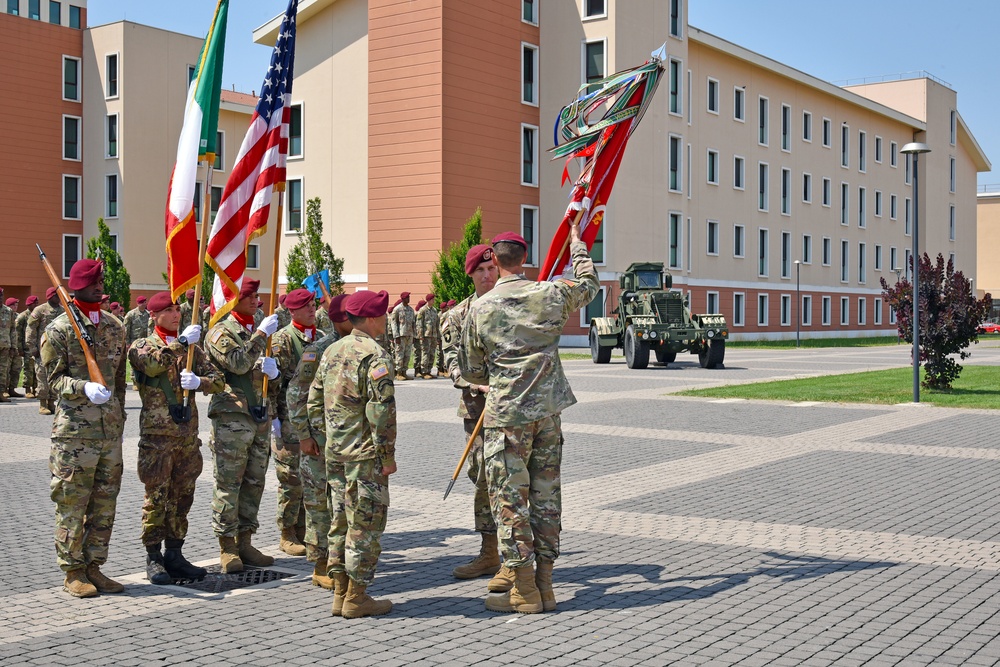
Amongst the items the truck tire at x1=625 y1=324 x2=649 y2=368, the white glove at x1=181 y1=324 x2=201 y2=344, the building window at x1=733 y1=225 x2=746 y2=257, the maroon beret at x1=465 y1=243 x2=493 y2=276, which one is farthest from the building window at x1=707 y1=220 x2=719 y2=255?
the white glove at x1=181 y1=324 x2=201 y2=344

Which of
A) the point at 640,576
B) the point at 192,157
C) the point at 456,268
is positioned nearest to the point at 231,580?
the point at 640,576

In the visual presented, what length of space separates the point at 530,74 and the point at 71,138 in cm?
2425

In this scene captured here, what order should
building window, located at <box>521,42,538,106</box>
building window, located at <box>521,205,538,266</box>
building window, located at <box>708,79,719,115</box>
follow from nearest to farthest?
1. building window, located at <box>521,42,538,106</box>
2. building window, located at <box>521,205,538,266</box>
3. building window, located at <box>708,79,719,115</box>

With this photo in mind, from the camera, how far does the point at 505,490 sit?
6605 mm

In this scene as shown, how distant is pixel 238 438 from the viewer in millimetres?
7566

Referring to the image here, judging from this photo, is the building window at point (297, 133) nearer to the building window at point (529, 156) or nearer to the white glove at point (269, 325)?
the building window at point (529, 156)

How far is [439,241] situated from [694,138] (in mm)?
16067

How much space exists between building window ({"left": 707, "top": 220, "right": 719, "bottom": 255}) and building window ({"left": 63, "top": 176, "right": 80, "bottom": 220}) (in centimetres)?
3181

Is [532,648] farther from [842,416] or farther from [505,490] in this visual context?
[842,416]

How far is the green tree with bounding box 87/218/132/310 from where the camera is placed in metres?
48.5

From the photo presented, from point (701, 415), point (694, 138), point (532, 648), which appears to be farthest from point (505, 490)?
point (694, 138)

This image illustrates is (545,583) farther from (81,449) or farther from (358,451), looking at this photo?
(81,449)

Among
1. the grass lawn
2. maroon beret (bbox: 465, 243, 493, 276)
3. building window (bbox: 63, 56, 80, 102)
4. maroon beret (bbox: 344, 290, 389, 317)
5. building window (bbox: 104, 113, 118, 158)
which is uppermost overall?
building window (bbox: 63, 56, 80, 102)

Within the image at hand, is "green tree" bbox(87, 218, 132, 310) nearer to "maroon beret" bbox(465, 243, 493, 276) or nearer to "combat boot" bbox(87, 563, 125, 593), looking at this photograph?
"combat boot" bbox(87, 563, 125, 593)
